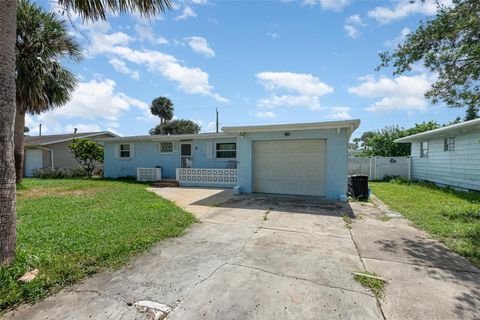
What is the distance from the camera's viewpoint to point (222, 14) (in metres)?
8.27

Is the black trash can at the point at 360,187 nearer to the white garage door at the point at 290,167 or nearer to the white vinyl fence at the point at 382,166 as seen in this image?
the white garage door at the point at 290,167

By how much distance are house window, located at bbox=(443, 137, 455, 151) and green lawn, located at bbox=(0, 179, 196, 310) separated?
12594 mm

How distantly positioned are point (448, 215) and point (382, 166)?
971 centimetres

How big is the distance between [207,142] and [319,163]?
6.68m

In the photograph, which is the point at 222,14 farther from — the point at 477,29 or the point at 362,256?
the point at 362,256

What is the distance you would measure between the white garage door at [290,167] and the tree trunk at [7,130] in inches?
304

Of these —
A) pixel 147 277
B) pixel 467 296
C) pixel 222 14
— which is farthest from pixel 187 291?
pixel 222 14

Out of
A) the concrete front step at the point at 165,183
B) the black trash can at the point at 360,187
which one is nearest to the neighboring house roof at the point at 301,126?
the black trash can at the point at 360,187

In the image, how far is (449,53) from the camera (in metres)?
5.68

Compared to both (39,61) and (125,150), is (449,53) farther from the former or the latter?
(125,150)

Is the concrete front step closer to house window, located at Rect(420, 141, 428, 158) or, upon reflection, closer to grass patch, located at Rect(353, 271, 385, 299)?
grass patch, located at Rect(353, 271, 385, 299)

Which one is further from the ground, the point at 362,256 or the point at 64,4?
the point at 64,4

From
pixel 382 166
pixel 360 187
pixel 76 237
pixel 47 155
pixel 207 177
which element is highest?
pixel 47 155

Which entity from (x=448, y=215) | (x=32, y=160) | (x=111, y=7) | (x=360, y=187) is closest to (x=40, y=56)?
(x=111, y=7)
